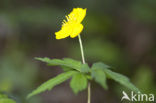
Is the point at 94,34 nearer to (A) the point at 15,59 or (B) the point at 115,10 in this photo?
(B) the point at 115,10

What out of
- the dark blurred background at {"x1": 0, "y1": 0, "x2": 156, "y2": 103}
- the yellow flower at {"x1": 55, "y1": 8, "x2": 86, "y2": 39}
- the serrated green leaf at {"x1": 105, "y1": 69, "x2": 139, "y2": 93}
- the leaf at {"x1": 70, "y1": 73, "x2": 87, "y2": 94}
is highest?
the dark blurred background at {"x1": 0, "y1": 0, "x2": 156, "y2": 103}

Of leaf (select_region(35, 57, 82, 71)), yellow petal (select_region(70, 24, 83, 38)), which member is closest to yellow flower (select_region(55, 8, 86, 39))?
yellow petal (select_region(70, 24, 83, 38))

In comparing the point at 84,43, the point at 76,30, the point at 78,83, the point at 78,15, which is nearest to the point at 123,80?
the point at 78,83

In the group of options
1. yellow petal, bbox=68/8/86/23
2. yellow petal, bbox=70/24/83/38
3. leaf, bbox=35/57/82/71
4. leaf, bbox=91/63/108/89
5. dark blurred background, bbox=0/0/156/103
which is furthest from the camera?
dark blurred background, bbox=0/0/156/103

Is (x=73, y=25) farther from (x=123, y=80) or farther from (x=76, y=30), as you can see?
(x=123, y=80)

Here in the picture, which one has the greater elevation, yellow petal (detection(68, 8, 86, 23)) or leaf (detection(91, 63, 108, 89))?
yellow petal (detection(68, 8, 86, 23))

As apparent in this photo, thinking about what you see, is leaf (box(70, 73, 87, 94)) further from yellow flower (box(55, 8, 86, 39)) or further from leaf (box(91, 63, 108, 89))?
yellow flower (box(55, 8, 86, 39))

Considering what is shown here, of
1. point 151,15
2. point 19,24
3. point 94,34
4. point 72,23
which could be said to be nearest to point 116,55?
point 94,34
